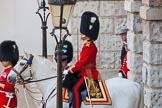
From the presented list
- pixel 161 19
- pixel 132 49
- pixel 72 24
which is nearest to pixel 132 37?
pixel 132 49

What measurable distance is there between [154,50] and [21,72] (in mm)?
1972

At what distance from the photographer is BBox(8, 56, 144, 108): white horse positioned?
33.4ft

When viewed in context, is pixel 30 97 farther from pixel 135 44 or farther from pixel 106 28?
pixel 106 28

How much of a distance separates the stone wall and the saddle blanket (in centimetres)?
656

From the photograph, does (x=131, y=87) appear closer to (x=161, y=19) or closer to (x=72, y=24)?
(x=161, y=19)

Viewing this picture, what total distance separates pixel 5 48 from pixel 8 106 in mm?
972

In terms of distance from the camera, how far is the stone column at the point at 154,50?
1045cm

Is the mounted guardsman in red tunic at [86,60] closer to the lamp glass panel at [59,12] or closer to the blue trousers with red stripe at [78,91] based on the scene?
the blue trousers with red stripe at [78,91]

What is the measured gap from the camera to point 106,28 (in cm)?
1683

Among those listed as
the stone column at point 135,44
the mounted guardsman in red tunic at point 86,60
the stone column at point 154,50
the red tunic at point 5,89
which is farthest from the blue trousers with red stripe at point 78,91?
the stone column at point 135,44

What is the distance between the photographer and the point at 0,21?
71.1 ft

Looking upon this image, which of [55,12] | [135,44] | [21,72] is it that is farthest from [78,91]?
[135,44]

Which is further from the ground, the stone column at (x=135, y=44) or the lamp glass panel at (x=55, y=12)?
the lamp glass panel at (x=55, y=12)

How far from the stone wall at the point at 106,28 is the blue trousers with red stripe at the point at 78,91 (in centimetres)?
655
